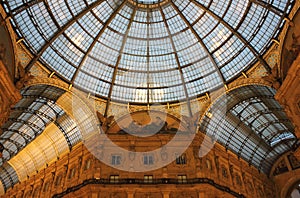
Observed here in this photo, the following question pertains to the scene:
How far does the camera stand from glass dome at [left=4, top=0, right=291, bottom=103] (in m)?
35.5

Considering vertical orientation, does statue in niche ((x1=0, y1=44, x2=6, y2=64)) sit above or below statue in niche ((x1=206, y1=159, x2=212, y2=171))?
above

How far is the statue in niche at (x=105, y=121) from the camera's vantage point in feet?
129

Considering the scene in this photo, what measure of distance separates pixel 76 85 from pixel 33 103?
24.7ft

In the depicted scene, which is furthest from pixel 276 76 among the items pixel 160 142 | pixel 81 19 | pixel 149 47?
pixel 81 19

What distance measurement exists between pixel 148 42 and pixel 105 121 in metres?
13.2

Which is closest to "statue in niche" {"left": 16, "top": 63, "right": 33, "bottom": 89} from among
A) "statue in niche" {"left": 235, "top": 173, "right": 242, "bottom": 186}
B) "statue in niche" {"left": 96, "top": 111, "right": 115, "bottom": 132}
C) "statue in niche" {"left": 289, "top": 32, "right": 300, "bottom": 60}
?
"statue in niche" {"left": 96, "top": 111, "right": 115, "bottom": 132}

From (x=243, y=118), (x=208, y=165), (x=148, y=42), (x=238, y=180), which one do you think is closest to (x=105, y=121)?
(x=148, y=42)

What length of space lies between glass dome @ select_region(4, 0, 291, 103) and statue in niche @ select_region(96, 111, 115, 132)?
3131 mm

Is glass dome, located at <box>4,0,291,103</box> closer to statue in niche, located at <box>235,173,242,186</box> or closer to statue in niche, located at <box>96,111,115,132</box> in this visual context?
statue in niche, located at <box>96,111,115,132</box>

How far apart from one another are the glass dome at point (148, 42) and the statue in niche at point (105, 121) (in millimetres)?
3131

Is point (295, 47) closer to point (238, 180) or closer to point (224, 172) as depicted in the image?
point (224, 172)

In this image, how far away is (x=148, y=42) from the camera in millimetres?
42594

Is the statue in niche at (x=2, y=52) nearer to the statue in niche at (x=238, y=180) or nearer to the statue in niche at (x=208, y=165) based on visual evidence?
the statue in niche at (x=208, y=165)

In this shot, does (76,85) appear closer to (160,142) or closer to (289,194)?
(160,142)
